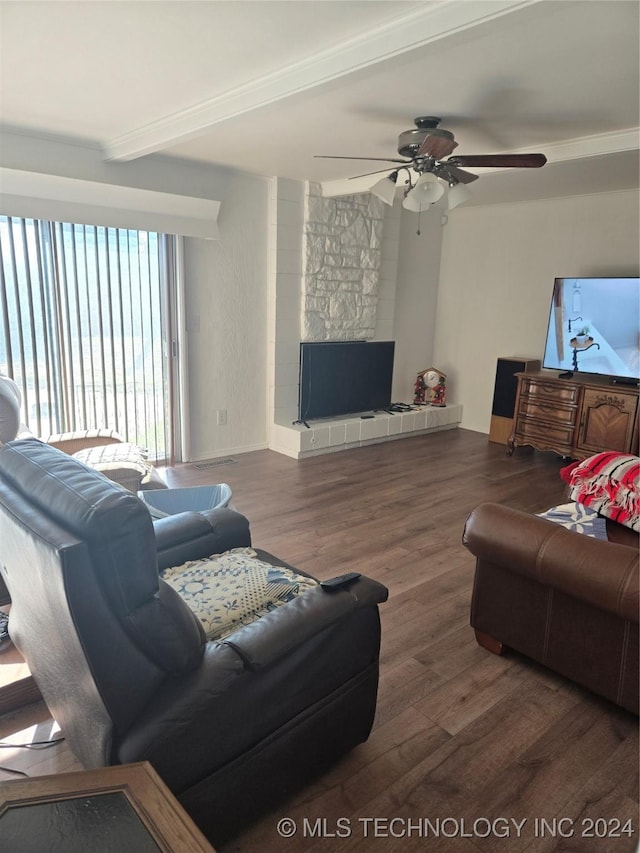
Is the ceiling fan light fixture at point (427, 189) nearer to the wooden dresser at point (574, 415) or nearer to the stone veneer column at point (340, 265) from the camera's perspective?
the stone veneer column at point (340, 265)

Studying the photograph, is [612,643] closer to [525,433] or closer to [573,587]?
[573,587]

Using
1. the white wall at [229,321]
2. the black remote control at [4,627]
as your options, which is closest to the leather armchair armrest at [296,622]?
the black remote control at [4,627]

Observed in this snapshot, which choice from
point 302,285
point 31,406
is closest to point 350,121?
point 302,285

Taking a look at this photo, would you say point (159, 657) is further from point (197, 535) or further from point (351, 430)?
point (351, 430)

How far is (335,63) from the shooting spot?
235 centimetres

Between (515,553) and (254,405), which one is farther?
(254,405)

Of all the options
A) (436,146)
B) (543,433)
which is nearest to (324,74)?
(436,146)

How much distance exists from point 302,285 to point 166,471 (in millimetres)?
2072

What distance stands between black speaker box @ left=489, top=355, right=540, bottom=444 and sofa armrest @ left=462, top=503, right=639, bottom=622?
360cm

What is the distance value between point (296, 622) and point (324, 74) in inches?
86.8

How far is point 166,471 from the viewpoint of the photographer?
180 inches

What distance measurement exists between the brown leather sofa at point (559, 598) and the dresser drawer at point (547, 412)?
2.75 m

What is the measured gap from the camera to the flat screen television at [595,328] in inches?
187

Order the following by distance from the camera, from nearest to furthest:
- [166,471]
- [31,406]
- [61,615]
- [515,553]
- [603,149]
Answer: [61,615]
[515,553]
[603,149]
[31,406]
[166,471]
